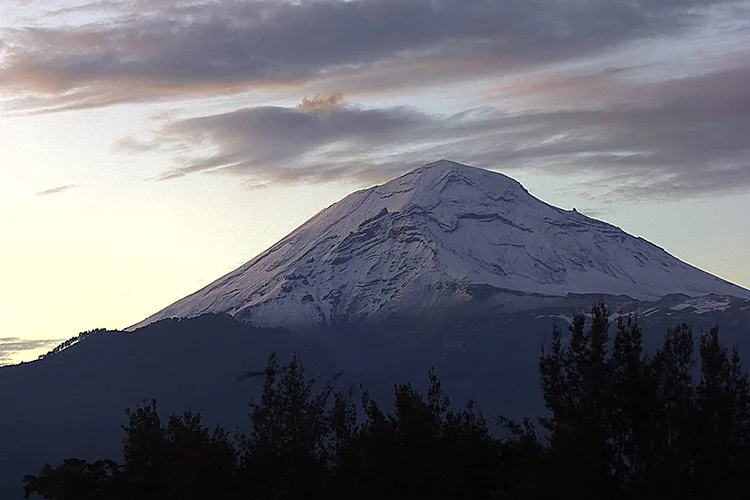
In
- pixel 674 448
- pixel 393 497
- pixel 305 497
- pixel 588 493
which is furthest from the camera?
pixel 305 497

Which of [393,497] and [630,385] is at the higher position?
[630,385]

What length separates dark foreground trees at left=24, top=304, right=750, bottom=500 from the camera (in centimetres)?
5366

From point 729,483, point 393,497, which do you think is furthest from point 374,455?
point 729,483

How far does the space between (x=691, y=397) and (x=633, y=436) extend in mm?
4581

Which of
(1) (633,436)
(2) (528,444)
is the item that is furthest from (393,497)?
(1) (633,436)

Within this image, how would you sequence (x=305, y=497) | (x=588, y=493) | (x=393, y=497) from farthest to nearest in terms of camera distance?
(x=305, y=497), (x=393, y=497), (x=588, y=493)

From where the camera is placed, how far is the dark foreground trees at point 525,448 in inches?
2112

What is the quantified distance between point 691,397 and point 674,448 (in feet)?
14.6

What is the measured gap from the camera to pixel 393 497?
195 ft

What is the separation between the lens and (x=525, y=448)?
59094mm

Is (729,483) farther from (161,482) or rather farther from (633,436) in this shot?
(161,482)

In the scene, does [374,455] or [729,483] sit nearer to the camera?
[729,483]

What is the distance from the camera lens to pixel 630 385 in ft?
188

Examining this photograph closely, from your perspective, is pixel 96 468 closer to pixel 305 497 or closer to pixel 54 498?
pixel 54 498
